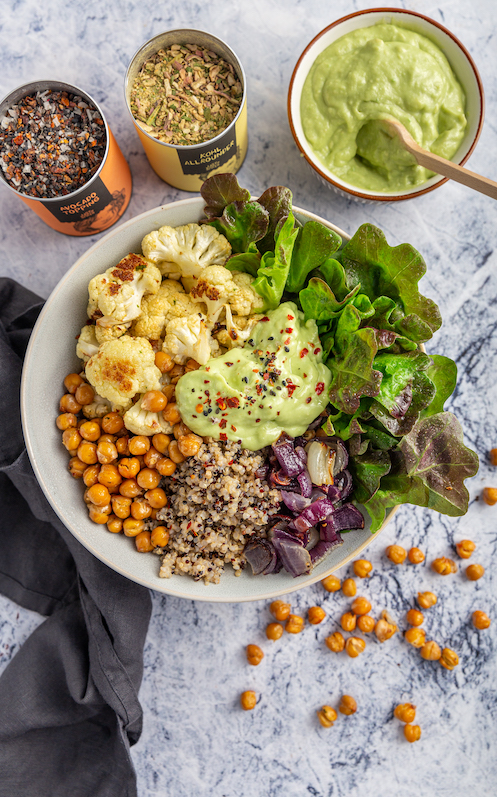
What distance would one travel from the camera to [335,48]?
89.1 inches

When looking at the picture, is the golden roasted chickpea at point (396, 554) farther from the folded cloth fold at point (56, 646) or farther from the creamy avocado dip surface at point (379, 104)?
the creamy avocado dip surface at point (379, 104)

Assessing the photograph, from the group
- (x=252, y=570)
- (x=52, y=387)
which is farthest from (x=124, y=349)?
(x=252, y=570)

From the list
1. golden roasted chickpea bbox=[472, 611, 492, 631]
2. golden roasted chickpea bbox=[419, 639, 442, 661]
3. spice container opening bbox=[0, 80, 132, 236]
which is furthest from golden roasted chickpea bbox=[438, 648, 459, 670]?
spice container opening bbox=[0, 80, 132, 236]

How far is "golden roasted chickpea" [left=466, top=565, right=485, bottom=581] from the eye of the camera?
2.56 metres

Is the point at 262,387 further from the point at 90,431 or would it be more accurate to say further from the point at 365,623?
the point at 365,623

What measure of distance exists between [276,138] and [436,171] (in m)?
0.85

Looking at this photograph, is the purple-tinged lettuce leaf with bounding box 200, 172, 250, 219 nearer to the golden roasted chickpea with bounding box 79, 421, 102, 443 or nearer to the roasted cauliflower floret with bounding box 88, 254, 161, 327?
the roasted cauliflower floret with bounding box 88, 254, 161, 327

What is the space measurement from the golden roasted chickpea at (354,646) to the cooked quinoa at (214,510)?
0.79 meters

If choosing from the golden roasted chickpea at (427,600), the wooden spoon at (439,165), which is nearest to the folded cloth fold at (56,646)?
the golden roasted chickpea at (427,600)

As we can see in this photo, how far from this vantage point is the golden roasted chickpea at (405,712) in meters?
2.50

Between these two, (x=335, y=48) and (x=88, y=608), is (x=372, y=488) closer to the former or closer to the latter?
(x=88, y=608)

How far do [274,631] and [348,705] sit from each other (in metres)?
0.50

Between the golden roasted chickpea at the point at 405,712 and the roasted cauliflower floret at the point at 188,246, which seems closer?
the roasted cauliflower floret at the point at 188,246

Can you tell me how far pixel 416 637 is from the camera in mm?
2535
